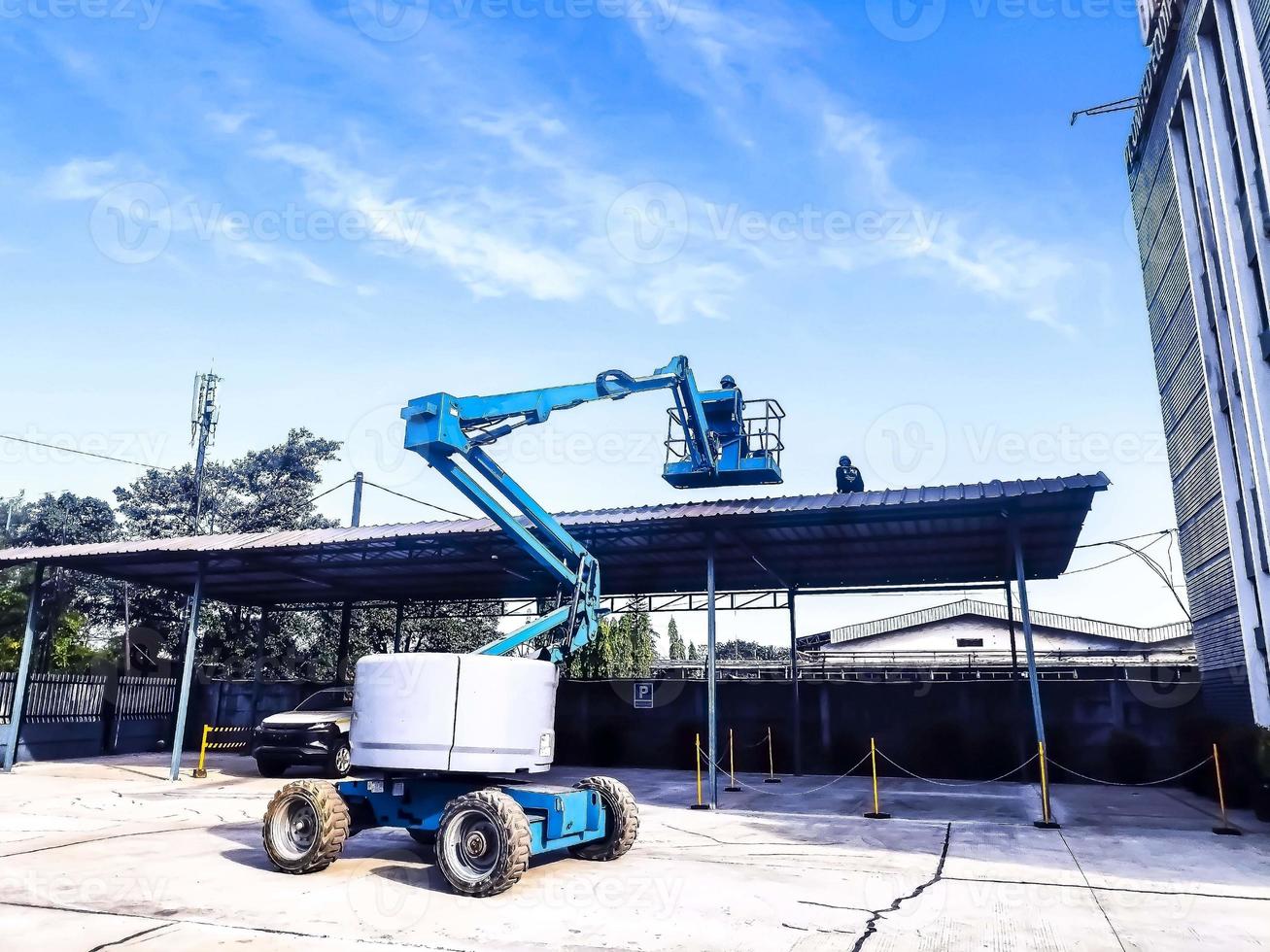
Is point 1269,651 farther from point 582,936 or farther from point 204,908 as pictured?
point 204,908

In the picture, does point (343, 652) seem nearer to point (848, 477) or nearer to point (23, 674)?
point (23, 674)

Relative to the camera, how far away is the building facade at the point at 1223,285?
10391 millimetres

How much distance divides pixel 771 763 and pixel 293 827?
13.8 meters

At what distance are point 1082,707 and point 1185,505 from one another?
201 inches

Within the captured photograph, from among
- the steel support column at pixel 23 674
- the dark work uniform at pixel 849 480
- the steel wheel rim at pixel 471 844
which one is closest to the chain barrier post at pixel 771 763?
the dark work uniform at pixel 849 480

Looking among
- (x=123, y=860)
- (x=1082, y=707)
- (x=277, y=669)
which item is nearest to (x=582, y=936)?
(x=123, y=860)

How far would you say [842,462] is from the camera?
54.7 ft

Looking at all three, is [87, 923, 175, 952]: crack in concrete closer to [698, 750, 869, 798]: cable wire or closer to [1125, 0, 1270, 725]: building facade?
[698, 750, 869, 798]: cable wire

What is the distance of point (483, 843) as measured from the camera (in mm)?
7945

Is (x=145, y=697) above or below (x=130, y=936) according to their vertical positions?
above

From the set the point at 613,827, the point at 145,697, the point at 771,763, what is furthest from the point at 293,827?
the point at 145,697

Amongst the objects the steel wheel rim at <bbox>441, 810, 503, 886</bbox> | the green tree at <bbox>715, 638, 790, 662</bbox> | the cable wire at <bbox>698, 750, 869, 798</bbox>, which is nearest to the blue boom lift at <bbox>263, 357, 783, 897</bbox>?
the steel wheel rim at <bbox>441, 810, 503, 886</bbox>

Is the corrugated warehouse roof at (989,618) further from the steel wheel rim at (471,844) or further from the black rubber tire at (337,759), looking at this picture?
the steel wheel rim at (471,844)

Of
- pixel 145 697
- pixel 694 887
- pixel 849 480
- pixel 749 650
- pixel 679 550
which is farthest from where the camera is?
pixel 749 650
